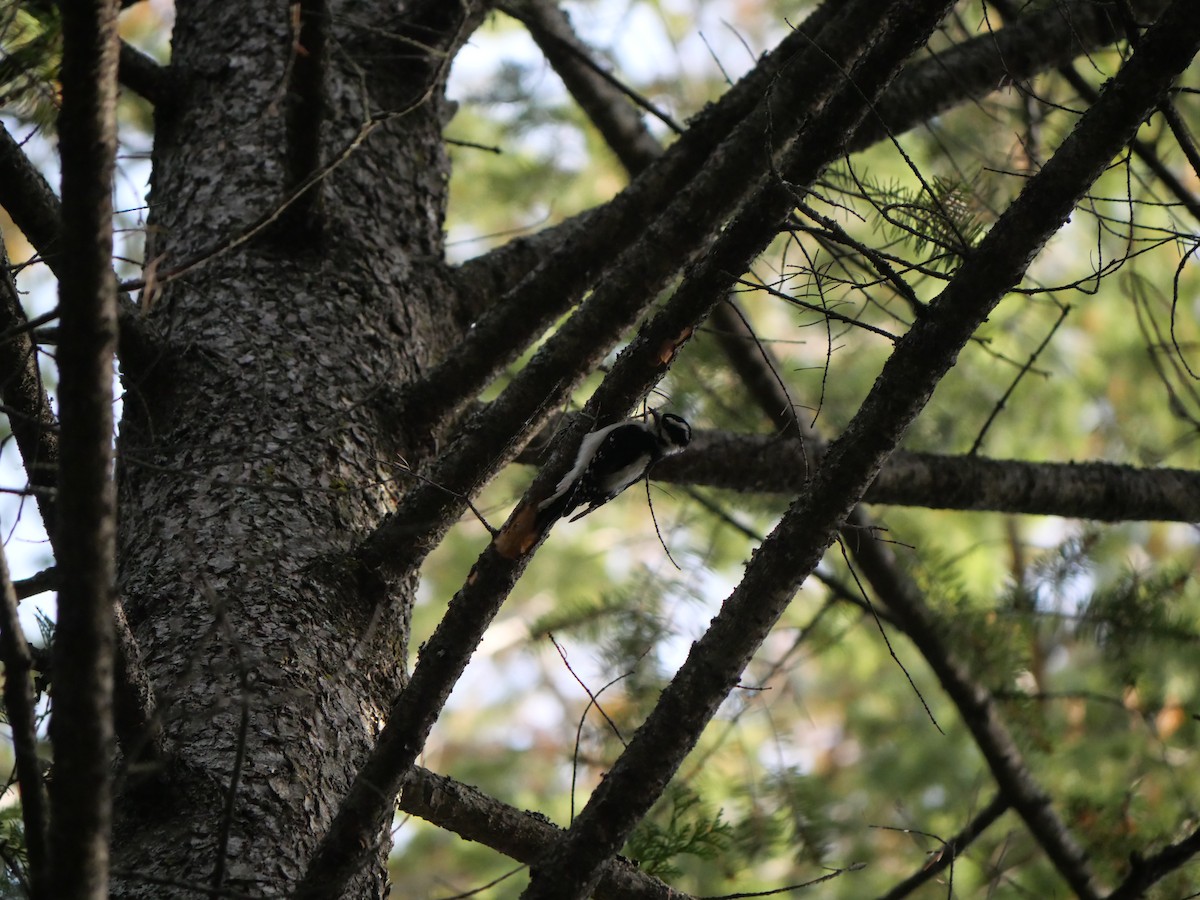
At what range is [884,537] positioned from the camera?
364 centimetres

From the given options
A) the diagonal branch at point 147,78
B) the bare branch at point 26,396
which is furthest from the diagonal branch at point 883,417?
the diagonal branch at point 147,78

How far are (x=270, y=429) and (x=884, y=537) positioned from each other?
2160 mm

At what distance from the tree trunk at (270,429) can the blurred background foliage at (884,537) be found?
0.22 meters

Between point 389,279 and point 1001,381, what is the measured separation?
3.77 m

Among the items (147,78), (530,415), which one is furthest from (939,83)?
(147,78)

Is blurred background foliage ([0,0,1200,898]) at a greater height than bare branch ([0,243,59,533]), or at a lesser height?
greater

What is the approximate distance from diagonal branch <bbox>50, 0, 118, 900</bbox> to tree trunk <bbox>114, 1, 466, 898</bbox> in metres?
0.15

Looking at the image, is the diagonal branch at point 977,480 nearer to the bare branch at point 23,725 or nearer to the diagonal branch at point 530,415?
the diagonal branch at point 530,415

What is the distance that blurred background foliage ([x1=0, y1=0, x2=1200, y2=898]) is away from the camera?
8.34ft

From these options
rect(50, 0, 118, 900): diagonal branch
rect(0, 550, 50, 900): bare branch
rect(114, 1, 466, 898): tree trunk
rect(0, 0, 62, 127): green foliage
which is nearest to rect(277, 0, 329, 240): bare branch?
rect(114, 1, 466, 898): tree trunk

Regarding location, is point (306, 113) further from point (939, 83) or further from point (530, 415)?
point (939, 83)

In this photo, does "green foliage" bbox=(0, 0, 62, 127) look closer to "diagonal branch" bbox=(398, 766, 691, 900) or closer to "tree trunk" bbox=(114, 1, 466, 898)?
"tree trunk" bbox=(114, 1, 466, 898)

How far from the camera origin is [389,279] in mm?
2607

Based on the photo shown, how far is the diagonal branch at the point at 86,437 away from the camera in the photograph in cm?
116
